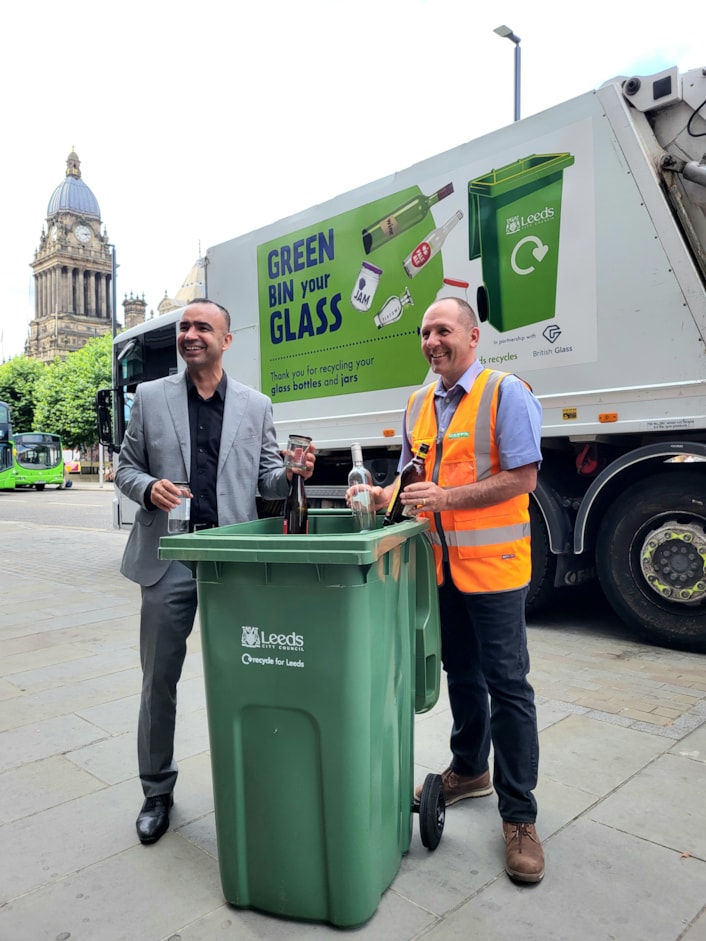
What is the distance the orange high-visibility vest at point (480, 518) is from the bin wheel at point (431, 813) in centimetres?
68

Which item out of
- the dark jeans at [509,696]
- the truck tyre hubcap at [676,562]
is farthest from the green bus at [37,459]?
the dark jeans at [509,696]

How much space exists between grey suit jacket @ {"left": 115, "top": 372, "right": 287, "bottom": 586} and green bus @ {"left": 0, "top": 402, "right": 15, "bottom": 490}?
32.2 metres

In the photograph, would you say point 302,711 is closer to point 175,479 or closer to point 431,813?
point 431,813

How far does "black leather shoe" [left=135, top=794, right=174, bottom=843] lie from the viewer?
2.66m

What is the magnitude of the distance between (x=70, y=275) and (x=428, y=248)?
113415mm

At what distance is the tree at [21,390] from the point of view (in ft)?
195

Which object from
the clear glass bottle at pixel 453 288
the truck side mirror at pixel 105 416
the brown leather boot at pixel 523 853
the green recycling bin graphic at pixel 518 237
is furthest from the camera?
the truck side mirror at pixel 105 416

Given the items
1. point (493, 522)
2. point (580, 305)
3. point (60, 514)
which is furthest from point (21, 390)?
point (493, 522)

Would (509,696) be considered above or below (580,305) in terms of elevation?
below

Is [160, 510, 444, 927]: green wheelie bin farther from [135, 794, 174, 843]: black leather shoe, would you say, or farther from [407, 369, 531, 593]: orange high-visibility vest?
[135, 794, 174, 843]: black leather shoe

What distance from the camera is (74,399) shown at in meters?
49.1

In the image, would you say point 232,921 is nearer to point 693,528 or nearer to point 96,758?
point 96,758

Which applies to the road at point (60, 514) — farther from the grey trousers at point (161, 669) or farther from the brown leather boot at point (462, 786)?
the brown leather boot at point (462, 786)

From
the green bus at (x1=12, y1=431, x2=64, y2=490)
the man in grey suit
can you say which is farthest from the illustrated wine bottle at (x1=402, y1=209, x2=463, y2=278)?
the green bus at (x1=12, y1=431, x2=64, y2=490)
